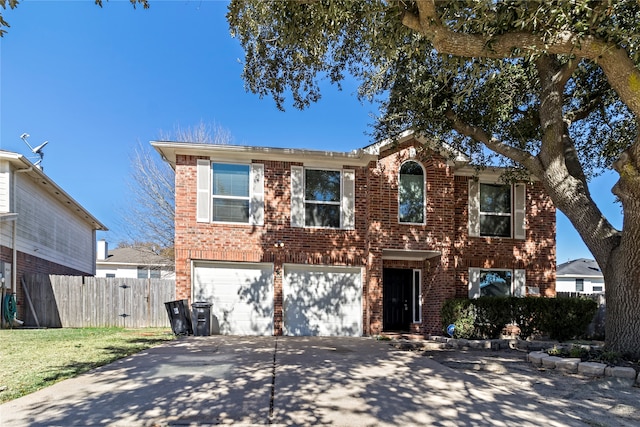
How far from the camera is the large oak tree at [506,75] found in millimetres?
5594

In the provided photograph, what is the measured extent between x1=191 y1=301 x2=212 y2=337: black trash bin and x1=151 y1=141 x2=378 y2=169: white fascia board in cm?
405

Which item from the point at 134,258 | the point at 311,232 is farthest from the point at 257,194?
the point at 134,258

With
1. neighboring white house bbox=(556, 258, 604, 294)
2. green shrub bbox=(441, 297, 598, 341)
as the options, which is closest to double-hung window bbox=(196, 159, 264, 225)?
green shrub bbox=(441, 297, 598, 341)

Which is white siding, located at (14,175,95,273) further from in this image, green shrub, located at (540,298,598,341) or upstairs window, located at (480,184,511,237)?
green shrub, located at (540,298,598,341)

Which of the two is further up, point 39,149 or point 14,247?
point 39,149

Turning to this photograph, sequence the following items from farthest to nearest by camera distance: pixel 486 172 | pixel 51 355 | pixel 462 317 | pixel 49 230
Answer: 1. pixel 49 230
2. pixel 486 172
3. pixel 462 317
4. pixel 51 355

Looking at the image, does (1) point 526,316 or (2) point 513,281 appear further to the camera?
(2) point 513,281

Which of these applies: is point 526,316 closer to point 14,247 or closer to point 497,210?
point 497,210

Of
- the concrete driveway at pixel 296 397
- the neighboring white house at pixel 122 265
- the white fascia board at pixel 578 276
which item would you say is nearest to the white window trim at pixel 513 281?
the concrete driveway at pixel 296 397

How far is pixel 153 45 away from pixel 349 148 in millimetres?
6488

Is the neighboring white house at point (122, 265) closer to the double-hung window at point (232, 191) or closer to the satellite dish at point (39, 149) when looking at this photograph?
the satellite dish at point (39, 149)

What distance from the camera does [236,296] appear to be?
38.0 ft

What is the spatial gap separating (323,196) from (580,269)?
88.8ft

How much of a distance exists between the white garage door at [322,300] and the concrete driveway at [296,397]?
4.78 m
